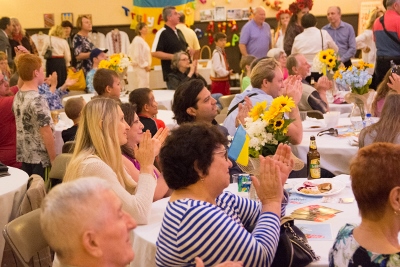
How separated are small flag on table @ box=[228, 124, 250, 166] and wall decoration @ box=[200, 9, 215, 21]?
37.5ft

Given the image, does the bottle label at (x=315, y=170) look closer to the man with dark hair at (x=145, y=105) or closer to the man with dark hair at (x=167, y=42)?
the man with dark hair at (x=145, y=105)

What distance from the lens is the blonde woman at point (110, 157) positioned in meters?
3.20

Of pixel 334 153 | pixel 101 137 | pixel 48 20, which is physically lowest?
pixel 334 153

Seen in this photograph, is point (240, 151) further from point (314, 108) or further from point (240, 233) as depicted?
point (314, 108)

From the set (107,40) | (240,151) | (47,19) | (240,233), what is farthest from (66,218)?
(47,19)

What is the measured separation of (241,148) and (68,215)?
1.49 meters

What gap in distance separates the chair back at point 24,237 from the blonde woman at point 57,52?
28.5 feet

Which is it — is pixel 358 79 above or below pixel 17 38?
above

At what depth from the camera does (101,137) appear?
3361mm

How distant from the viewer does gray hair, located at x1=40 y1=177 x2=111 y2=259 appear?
6.42 ft

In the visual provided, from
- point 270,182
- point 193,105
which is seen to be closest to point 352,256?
point 270,182

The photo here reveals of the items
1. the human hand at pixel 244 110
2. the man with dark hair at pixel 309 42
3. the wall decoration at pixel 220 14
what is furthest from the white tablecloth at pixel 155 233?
the wall decoration at pixel 220 14

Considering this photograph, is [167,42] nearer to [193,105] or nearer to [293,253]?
[193,105]

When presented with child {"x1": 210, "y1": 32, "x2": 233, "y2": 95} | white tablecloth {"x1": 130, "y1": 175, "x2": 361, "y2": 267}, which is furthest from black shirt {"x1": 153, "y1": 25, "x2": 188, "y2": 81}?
white tablecloth {"x1": 130, "y1": 175, "x2": 361, "y2": 267}
